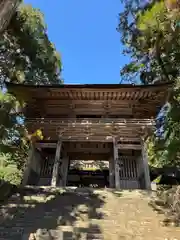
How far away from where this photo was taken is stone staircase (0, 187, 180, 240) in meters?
4.80

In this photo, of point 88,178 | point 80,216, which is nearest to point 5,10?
point 80,216

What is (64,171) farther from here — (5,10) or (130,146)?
(5,10)

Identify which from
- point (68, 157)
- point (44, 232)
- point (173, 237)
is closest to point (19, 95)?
point (68, 157)

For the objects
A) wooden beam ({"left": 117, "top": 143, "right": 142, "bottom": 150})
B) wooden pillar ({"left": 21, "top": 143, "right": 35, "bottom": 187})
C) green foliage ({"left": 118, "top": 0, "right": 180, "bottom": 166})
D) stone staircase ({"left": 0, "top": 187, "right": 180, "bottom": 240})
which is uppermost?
green foliage ({"left": 118, "top": 0, "right": 180, "bottom": 166})

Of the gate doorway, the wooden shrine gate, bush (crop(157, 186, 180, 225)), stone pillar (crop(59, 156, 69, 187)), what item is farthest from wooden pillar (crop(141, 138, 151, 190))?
the gate doorway

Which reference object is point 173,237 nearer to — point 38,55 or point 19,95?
point 19,95

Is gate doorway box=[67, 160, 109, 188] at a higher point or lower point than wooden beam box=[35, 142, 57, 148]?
lower

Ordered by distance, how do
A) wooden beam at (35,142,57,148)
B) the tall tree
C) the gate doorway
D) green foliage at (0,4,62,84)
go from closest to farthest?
the tall tree < wooden beam at (35,142,57,148) < green foliage at (0,4,62,84) < the gate doorway

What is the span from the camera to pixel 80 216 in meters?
5.98

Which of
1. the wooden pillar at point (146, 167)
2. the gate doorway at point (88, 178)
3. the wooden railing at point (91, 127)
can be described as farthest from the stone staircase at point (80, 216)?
the gate doorway at point (88, 178)

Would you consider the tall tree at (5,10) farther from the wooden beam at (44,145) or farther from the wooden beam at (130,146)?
the wooden beam at (130,146)

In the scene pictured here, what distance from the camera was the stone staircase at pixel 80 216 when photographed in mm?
4797

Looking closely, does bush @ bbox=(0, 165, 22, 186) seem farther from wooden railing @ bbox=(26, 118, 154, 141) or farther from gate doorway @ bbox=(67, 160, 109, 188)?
wooden railing @ bbox=(26, 118, 154, 141)

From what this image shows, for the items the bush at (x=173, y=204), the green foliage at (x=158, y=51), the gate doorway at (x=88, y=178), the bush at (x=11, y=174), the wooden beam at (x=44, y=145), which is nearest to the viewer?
the bush at (x=173, y=204)
